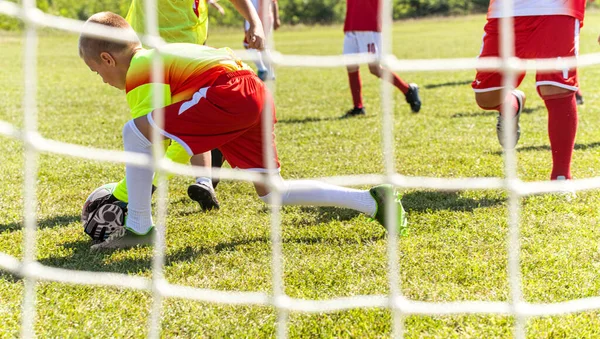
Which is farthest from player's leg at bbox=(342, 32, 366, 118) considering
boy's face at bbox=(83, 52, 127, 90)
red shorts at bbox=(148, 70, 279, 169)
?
boy's face at bbox=(83, 52, 127, 90)

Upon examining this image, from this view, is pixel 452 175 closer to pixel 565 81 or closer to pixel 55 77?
pixel 565 81

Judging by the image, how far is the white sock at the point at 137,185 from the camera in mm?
2545

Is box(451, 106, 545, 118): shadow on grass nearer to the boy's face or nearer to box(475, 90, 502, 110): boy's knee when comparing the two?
box(475, 90, 502, 110): boy's knee

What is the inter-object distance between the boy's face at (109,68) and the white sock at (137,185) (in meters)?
0.21

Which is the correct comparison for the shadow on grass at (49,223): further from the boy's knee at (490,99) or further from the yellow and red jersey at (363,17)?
the yellow and red jersey at (363,17)

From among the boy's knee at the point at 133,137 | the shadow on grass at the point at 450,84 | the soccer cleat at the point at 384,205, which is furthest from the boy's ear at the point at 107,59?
the shadow on grass at the point at 450,84

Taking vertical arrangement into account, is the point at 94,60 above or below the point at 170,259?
above

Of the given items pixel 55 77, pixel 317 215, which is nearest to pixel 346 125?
pixel 317 215

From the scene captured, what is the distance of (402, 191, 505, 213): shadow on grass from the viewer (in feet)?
10.6

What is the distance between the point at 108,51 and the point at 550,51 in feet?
6.62

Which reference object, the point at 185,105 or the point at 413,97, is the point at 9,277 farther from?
the point at 413,97

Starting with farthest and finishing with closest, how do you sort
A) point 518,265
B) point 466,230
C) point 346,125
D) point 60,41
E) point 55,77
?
point 60,41
point 55,77
point 346,125
point 466,230
point 518,265

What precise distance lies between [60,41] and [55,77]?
10449mm

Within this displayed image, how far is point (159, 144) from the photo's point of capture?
8.49 ft
